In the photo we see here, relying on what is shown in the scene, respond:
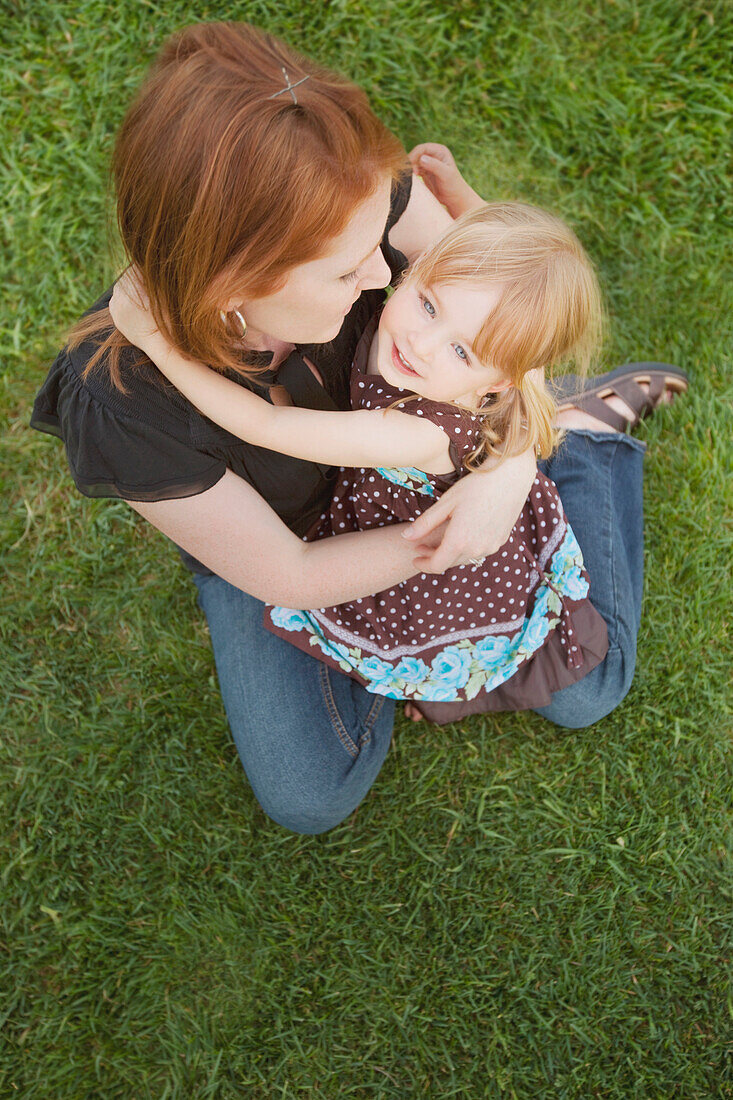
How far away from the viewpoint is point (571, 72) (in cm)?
302

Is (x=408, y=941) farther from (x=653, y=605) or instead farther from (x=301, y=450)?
(x=301, y=450)

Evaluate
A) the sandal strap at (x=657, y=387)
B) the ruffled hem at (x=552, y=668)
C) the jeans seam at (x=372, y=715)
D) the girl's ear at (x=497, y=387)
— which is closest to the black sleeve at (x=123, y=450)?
the girl's ear at (x=497, y=387)

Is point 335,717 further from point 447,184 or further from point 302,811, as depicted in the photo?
point 447,184

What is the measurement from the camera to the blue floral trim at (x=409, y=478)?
1.87 m

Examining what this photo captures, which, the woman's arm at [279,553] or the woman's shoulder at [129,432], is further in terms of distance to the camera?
the woman's arm at [279,553]

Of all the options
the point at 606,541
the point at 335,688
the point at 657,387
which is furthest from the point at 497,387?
the point at 657,387

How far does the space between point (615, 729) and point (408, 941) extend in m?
0.92

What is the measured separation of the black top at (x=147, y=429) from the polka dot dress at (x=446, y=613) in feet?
0.96

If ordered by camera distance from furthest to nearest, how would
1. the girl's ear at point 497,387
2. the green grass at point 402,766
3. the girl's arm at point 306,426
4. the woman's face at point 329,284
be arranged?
the green grass at point 402,766 < the girl's ear at point 497,387 < the girl's arm at point 306,426 < the woman's face at point 329,284

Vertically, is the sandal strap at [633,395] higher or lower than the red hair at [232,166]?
lower

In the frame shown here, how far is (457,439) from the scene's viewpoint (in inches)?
70.9

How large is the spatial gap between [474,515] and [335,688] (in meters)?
0.83

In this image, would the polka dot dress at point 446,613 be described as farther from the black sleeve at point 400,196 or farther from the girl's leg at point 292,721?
the black sleeve at point 400,196

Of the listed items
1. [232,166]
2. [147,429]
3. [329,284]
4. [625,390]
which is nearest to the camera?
[232,166]
